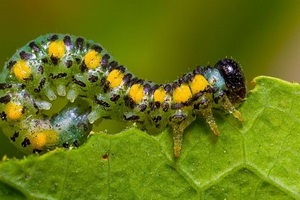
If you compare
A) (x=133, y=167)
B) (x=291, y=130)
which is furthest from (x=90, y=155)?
(x=291, y=130)

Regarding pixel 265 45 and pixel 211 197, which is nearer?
pixel 211 197

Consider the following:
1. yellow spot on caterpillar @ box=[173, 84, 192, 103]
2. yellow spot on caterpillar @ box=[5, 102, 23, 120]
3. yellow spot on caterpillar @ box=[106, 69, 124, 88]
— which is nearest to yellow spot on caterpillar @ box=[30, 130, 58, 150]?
yellow spot on caterpillar @ box=[5, 102, 23, 120]

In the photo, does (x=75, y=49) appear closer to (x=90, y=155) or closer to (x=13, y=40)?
(x=90, y=155)

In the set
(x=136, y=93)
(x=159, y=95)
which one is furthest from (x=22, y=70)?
(x=159, y=95)

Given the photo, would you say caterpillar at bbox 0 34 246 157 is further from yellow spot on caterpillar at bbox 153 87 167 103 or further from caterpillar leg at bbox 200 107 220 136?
caterpillar leg at bbox 200 107 220 136

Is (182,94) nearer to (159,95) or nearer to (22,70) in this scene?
(159,95)

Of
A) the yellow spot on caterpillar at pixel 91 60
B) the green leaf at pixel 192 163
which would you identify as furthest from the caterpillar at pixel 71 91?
the green leaf at pixel 192 163
